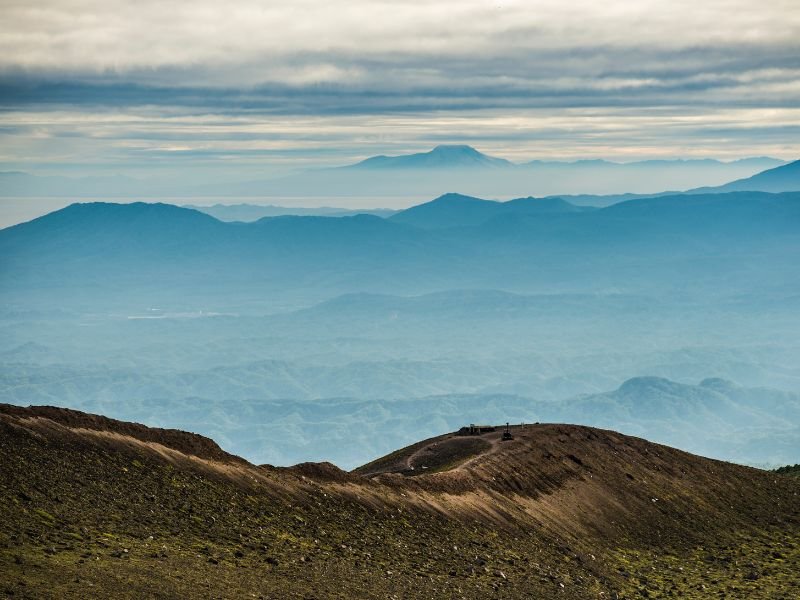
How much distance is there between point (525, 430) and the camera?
91.2m

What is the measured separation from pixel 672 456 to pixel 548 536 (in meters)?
25.6

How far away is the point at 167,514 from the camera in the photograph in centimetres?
5588

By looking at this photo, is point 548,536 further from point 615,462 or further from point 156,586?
point 156,586

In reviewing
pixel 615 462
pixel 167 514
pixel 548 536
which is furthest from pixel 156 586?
pixel 615 462

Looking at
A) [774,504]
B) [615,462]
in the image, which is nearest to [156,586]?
Result: [615,462]

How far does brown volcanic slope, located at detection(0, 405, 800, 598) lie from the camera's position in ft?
163

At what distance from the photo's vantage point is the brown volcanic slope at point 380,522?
49.7m

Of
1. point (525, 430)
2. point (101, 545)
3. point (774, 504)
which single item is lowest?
point (774, 504)

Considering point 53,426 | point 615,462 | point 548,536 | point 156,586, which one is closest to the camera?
point 156,586

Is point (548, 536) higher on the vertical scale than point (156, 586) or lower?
lower

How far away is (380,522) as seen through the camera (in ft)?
209

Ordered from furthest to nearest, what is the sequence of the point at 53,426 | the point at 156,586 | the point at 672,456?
the point at 672,456 < the point at 53,426 < the point at 156,586

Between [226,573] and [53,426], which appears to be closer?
[226,573]

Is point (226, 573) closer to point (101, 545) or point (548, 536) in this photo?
point (101, 545)
